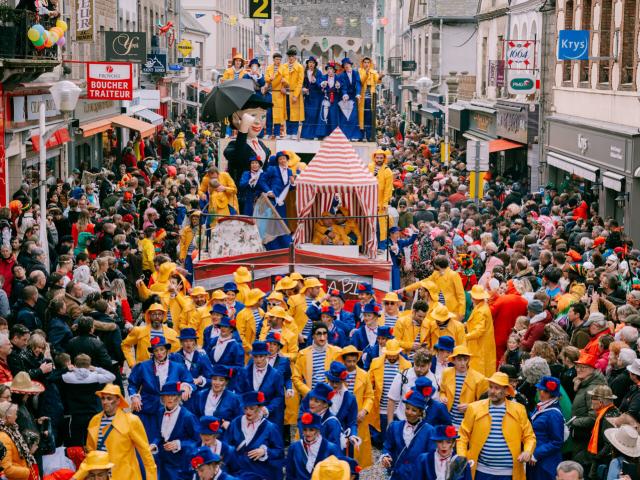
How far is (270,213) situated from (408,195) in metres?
8.28

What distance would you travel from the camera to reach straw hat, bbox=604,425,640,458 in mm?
8312

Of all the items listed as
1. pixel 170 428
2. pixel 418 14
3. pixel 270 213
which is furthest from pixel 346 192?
pixel 418 14

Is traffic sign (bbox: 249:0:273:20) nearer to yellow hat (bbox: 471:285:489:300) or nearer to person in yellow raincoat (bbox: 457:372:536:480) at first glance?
yellow hat (bbox: 471:285:489:300)

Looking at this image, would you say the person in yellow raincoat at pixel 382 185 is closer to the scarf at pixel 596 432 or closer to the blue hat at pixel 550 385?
the blue hat at pixel 550 385

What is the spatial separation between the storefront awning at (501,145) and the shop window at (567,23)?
4.68 meters

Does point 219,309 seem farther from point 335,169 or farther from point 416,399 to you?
point 335,169

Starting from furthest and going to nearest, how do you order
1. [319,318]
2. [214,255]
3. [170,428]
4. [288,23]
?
[288,23] → [214,255] → [319,318] → [170,428]

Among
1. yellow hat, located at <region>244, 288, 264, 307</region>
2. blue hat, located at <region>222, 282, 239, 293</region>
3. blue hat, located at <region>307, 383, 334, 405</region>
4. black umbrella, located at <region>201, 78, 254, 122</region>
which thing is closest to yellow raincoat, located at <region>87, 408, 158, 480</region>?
blue hat, located at <region>307, 383, 334, 405</region>

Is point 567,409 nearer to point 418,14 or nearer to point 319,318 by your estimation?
point 319,318

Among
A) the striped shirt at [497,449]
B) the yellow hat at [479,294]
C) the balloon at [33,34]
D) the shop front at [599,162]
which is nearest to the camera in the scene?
the striped shirt at [497,449]

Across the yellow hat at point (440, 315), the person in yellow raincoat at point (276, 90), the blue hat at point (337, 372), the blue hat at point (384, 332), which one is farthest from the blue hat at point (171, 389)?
the person in yellow raincoat at point (276, 90)

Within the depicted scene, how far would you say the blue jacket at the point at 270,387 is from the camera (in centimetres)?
1148

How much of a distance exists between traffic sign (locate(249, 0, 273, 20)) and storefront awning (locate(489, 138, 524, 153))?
24.1 ft

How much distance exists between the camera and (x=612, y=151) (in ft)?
77.4
